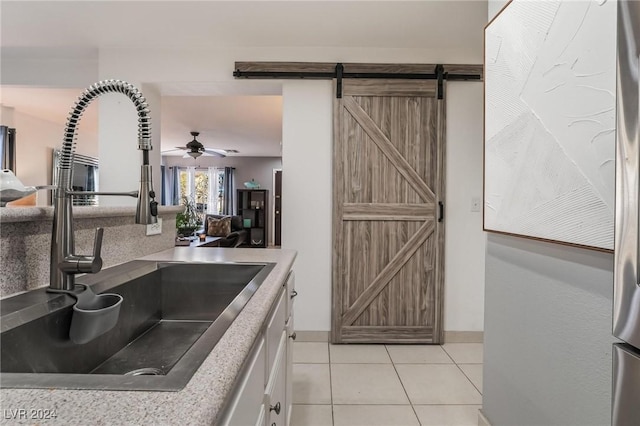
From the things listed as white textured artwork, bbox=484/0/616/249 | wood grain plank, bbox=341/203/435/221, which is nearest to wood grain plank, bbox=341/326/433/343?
wood grain plank, bbox=341/203/435/221

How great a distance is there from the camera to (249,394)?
0.69 metres

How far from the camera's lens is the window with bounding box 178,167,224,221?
9.08 metres

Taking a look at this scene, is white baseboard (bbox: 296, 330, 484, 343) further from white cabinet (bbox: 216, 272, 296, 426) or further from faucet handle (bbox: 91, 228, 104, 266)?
faucet handle (bbox: 91, 228, 104, 266)

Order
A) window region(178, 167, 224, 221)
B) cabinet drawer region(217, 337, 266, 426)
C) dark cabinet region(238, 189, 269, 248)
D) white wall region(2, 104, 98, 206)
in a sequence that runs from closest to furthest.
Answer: cabinet drawer region(217, 337, 266, 426) < white wall region(2, 104, 98, 206) < dark cabinet region(238, 189, 269, 248) < window region(178, 167, 224, 221)

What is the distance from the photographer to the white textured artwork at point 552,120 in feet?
3.10

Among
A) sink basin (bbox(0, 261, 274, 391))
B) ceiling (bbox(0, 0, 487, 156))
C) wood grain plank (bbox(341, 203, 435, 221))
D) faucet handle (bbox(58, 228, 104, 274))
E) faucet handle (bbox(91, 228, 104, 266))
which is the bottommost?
sink basin (bbox(0, 261, 274, 391))

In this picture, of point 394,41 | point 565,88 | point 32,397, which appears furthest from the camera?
point 394,41

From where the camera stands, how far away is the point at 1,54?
2955 millimetres

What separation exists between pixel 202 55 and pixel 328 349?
270 centimetres

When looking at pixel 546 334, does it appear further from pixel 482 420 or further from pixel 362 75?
pixel 362 75

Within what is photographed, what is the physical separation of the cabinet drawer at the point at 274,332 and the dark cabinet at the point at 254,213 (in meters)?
7.28

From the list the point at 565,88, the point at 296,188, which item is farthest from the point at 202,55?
the point at 565,88

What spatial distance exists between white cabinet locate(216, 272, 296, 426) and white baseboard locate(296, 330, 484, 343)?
1.37 meters

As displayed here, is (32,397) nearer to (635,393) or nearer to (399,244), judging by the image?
(635,393)
